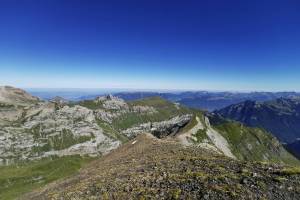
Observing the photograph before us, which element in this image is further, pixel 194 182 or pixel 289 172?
pixel 194 182

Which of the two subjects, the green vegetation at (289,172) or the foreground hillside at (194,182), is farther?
the green vegetation at (289,172)

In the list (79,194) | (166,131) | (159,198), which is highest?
(159,198)

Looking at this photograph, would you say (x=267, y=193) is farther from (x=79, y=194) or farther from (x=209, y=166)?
(x=79, y=194)

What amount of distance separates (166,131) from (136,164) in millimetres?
111367

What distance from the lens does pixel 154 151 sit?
139 feet

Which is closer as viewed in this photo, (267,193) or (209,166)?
(267,193)

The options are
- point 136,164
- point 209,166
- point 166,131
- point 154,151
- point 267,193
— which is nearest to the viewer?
point 267,193

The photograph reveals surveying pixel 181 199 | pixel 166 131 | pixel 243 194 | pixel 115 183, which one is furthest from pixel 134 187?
pixel 166 131

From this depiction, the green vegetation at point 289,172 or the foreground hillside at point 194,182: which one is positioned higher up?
the green vegetation at point 289,172

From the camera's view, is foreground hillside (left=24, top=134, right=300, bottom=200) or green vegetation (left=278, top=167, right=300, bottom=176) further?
green vegetation (left=278, top=167, right=300, bottom=176)

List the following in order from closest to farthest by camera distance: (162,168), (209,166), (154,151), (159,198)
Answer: (159,198), (209,166), (162,168), (154,151)

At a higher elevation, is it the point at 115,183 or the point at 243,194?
the point at 243,194

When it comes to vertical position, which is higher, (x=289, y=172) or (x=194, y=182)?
(x=289, y=172)

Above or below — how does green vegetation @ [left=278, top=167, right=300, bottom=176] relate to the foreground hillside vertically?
above
